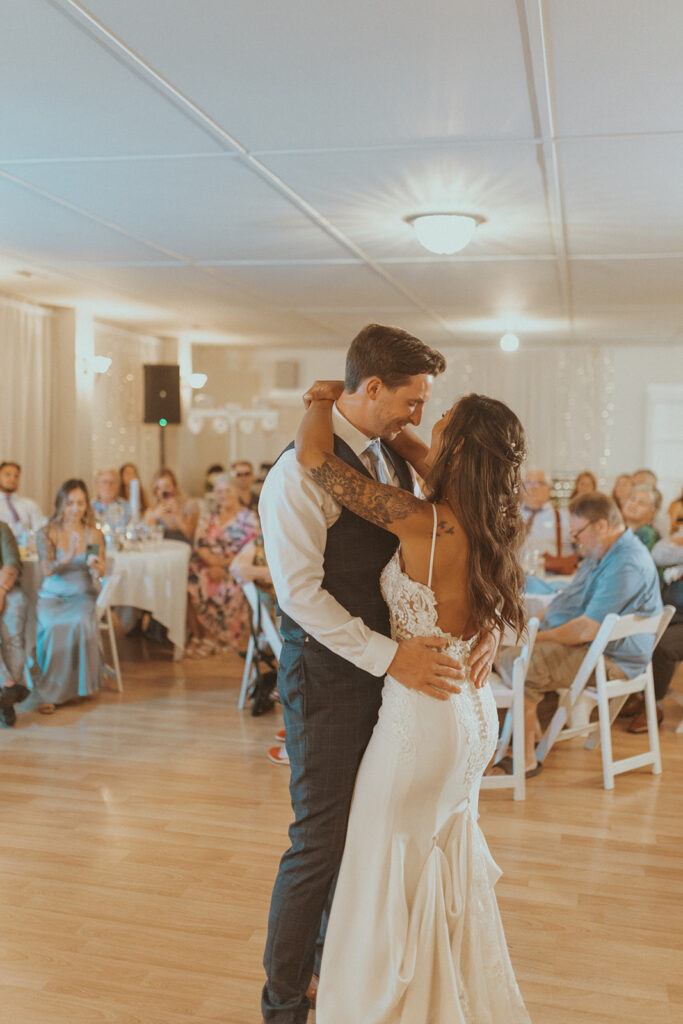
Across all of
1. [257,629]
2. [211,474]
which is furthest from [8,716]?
[211,474]

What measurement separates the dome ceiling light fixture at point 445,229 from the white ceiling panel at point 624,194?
520 mm

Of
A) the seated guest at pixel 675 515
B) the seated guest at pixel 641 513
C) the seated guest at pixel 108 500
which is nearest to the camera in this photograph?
the seated guest at pixel 641 513

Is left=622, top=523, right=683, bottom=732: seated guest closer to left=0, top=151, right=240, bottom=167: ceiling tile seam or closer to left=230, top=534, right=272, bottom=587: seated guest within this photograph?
left=230, top=534, right=272, bottom=587: seated guest

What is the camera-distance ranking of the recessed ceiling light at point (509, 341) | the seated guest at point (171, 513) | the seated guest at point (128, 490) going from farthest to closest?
the recessed ceiling light at point (509, 341)
the seated guest at point (128, 490)
the seated guest at point (171, 513)

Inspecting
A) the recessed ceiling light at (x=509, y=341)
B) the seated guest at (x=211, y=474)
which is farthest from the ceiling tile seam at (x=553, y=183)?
the seated guest at (x=211, y=474)

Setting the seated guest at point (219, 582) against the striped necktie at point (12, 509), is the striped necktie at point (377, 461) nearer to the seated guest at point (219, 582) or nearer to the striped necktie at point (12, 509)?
the seated guest at point (219, 582)

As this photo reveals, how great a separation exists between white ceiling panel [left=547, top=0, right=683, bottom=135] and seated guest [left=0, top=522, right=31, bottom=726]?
3.66 metres

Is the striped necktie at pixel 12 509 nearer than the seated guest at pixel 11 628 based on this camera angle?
No

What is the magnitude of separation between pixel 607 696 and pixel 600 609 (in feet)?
1.33

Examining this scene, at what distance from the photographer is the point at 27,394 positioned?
8938mm

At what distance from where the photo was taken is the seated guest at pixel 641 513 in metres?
6.46

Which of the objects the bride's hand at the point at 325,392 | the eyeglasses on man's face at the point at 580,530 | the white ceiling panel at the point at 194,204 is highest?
the white ceiling panel at the point at 194,204

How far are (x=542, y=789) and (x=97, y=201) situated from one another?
3663mm

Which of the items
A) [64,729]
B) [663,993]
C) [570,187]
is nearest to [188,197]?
[570,187]
